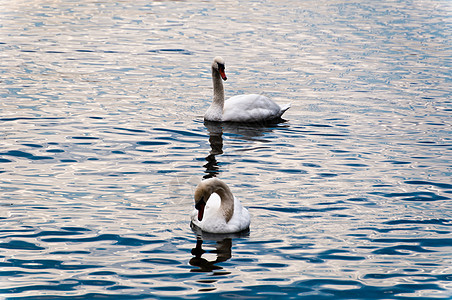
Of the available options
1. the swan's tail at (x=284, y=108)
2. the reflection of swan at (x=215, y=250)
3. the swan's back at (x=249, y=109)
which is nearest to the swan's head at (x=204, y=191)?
the reflection of swan at (x=215, y=250)

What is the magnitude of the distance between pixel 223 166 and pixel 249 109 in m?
4.31

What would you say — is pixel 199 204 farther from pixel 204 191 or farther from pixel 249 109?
pixel 249 109

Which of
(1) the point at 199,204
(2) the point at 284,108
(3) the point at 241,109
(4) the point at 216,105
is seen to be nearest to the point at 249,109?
(3) the point at 241,109

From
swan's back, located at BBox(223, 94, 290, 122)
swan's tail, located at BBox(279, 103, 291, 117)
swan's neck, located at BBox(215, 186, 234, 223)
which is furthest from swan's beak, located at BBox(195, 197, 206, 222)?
swan's tail, located at BBox(279, 103, 291, 117)

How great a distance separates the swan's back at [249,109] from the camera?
2000 cm

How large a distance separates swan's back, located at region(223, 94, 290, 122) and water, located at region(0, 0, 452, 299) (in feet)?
1.31

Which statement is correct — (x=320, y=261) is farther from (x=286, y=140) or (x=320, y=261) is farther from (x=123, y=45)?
(x=123, y=45)

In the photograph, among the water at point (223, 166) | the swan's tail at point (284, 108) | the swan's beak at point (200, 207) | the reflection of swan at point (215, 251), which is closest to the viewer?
the water at point (223, 166)

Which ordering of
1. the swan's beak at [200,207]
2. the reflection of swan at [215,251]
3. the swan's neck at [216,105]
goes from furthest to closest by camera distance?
1. the swan's neck at [216,105]
2. the swan's beak at [200,207]
3. the reflection of swan at [215,251]

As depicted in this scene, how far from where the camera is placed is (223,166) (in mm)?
16062

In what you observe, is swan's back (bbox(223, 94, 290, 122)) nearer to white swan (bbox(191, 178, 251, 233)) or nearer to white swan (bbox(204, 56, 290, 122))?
white swan (bbox(204, 56, 290, 122))

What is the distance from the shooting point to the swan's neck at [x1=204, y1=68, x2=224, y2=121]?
19.8 meters

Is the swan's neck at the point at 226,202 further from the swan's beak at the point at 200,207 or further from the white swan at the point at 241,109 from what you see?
the white swan at the point at 241,109

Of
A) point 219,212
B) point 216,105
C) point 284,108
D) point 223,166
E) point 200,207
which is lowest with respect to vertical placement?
point 223,166
